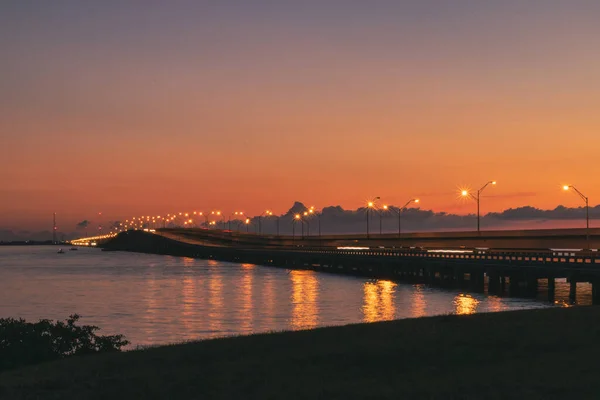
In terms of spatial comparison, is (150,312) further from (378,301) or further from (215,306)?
(378,301)

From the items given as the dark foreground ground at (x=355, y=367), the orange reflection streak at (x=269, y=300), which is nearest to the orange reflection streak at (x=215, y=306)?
the orange reflection streak at (x=269, y=300)

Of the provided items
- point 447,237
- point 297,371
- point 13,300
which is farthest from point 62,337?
point 447,237

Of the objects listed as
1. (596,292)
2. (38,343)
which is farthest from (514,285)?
(38,343)

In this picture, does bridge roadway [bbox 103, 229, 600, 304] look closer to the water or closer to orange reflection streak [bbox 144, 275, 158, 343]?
the water

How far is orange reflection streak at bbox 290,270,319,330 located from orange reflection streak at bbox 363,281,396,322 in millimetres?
4342

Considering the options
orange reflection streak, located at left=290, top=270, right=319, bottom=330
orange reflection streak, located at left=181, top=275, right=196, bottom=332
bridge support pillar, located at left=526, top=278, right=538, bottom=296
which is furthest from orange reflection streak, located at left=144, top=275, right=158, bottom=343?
bridge support pillar, located at left=526, top=278, right=538, bottom=296

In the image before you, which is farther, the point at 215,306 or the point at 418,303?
the point at 215,306

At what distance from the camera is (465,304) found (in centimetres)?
7588

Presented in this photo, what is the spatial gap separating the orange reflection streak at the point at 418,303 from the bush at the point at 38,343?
3740 cm

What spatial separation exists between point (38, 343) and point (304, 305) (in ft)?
170

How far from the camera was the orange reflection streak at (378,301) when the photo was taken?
65.6 meters

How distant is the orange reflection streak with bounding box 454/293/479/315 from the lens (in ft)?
224

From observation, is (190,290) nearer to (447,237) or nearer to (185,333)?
(185,333)

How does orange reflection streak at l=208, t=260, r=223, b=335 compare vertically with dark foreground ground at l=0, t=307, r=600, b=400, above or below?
below
